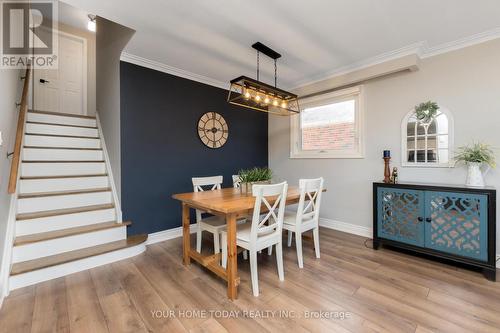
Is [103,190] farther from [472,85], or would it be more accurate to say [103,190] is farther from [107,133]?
[472,85]

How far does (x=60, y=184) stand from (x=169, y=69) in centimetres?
214

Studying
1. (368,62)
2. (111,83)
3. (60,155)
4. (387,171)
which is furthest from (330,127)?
(60,155)

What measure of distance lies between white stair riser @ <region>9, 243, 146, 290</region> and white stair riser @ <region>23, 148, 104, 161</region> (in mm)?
1668

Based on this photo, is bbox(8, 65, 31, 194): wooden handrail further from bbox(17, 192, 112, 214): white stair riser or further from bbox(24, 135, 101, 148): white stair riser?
bbox(17, 192, 112, 214): white stair riser

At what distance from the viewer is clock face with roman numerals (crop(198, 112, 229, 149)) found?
371 cm

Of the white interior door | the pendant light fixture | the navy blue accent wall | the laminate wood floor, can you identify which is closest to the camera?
the laminate wood floor

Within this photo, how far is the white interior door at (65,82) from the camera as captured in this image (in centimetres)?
425

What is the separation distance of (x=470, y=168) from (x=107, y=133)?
4.77 m

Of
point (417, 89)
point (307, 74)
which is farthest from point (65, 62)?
point (417, 89)

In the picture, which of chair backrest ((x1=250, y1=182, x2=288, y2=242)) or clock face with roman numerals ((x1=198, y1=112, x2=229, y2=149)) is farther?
clock face with roman numerals ((x1=198, y1=112, x2=229, y2=149))

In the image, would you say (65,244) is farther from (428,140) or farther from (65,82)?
(428,140)

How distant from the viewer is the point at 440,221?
2.40m

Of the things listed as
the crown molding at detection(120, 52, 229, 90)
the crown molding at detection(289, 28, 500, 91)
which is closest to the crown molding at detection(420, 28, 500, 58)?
the crown molding at detection(289, 28, 500, 91)
